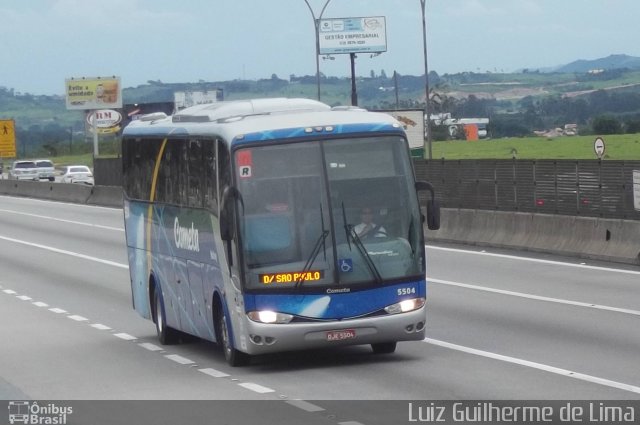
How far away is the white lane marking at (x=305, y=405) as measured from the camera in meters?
11.9

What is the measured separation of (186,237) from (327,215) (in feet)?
8.76

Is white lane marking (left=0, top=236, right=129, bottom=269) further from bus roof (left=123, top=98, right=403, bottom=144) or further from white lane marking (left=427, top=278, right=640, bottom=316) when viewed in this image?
bus roof (left=123, top=98, right=403, bottom=144)

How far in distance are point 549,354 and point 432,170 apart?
70.6 feet

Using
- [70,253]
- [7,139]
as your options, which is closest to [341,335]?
[70,253]

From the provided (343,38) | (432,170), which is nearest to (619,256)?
(432,170)

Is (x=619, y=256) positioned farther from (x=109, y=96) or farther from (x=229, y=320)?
(x=109, y=96)

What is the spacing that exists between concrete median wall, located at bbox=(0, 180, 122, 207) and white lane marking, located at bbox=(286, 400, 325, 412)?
44.5m

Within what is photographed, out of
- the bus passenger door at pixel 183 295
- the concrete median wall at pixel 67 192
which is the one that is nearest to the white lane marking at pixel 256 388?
the bus passenger door at pixel 183 295

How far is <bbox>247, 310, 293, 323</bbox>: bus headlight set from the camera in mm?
14249

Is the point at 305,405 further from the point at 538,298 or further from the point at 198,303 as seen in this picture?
the point at 538,298

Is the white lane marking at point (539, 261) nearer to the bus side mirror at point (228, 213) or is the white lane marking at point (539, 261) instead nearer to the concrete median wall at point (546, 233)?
the concrete median wall at point (546, 233)

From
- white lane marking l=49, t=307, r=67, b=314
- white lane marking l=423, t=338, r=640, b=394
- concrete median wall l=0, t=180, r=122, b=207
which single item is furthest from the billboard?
white lane marking l=423, t=338, r=640, b=394

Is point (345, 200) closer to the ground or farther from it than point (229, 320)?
farther from it

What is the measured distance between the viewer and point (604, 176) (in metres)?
28.1
